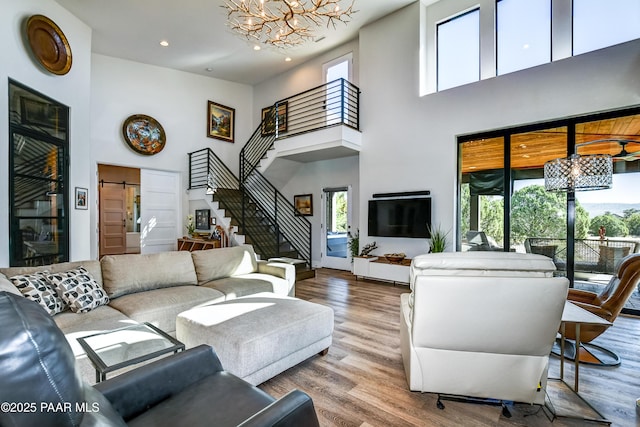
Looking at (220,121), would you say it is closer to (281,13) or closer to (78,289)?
(281,13)

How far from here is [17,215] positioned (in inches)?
147

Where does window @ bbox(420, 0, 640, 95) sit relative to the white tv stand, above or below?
above

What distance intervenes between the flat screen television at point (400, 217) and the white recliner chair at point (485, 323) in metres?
3.56

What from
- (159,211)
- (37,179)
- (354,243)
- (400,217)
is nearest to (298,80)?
(354,243)

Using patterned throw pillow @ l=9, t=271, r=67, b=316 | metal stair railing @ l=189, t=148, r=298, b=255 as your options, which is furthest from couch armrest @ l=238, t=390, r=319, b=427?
metal stair railing @ l=189, t=148, r=298, b=255

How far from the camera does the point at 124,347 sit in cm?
181

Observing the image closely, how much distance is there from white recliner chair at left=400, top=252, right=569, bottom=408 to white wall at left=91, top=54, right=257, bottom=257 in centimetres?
687

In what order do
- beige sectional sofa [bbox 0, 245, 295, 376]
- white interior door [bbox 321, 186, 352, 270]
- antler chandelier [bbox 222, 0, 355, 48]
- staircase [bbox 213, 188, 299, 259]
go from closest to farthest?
beige sectional sofa [bbox 0, 245, 295, 376] < antler chandelier [bbox 222, 0, 355, 48] < staircase [bbox 213, 188, 299, 259] < white interior door [bbox 321, 186, 352, 270]

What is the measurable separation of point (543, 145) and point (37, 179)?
24.2 ft

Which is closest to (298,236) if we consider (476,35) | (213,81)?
(213,81)

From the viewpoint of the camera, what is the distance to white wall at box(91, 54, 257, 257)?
6449mm

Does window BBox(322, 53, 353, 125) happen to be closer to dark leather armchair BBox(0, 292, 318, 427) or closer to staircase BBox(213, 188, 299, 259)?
staircase BBox(213, 188, 299, 259)

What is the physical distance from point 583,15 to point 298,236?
6.57m

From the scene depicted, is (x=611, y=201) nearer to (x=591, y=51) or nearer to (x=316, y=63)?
(x=591, y=51)
